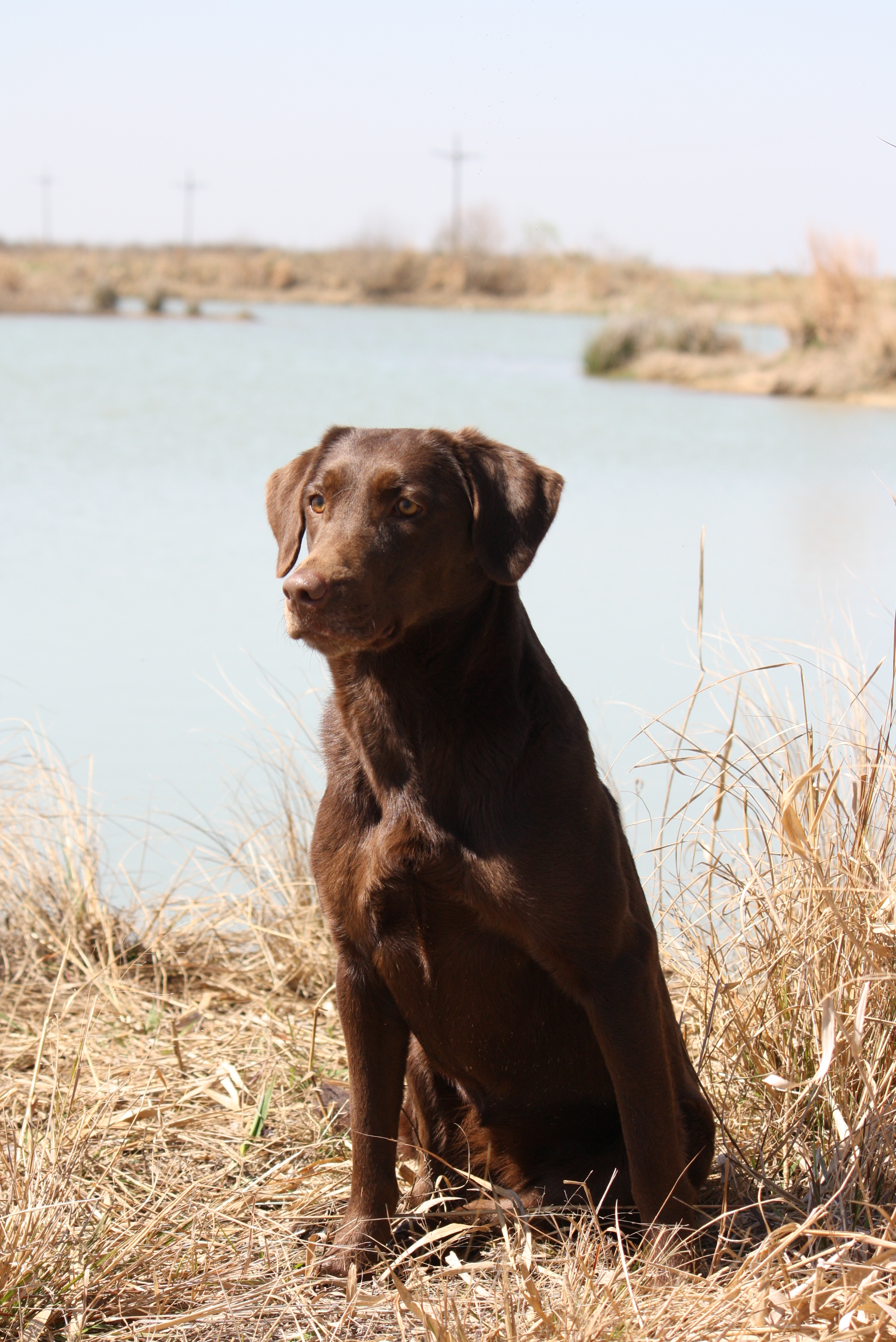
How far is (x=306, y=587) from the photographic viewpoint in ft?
6.61

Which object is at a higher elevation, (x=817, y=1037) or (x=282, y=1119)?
(x=817, y=1037)

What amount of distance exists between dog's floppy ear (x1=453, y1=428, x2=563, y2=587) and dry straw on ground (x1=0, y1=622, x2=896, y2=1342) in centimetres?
61

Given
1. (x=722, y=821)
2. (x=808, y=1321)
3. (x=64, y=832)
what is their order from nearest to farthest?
(x=808, y=1321)
(x=722, y=821)
(x=64, y=832)

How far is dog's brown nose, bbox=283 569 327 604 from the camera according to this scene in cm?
202

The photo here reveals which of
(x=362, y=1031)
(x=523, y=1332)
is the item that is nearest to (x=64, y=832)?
(x=362, y=1031)

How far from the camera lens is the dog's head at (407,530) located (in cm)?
208

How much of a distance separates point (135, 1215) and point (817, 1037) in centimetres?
137

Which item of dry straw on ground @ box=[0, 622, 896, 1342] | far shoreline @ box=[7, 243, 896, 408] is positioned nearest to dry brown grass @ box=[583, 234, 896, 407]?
far shoreline @ box=[7, 243, 896, 408]

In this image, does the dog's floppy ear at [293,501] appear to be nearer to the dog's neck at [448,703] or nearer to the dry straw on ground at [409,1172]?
the dog's neck at [448,703]

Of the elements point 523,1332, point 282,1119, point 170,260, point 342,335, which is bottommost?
point 282,1119

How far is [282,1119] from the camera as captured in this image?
2.89 meters

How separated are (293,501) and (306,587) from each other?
0.50 meters

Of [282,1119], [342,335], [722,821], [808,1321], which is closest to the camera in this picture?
[808,1321]

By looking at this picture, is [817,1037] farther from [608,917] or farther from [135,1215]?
[135,1215]
